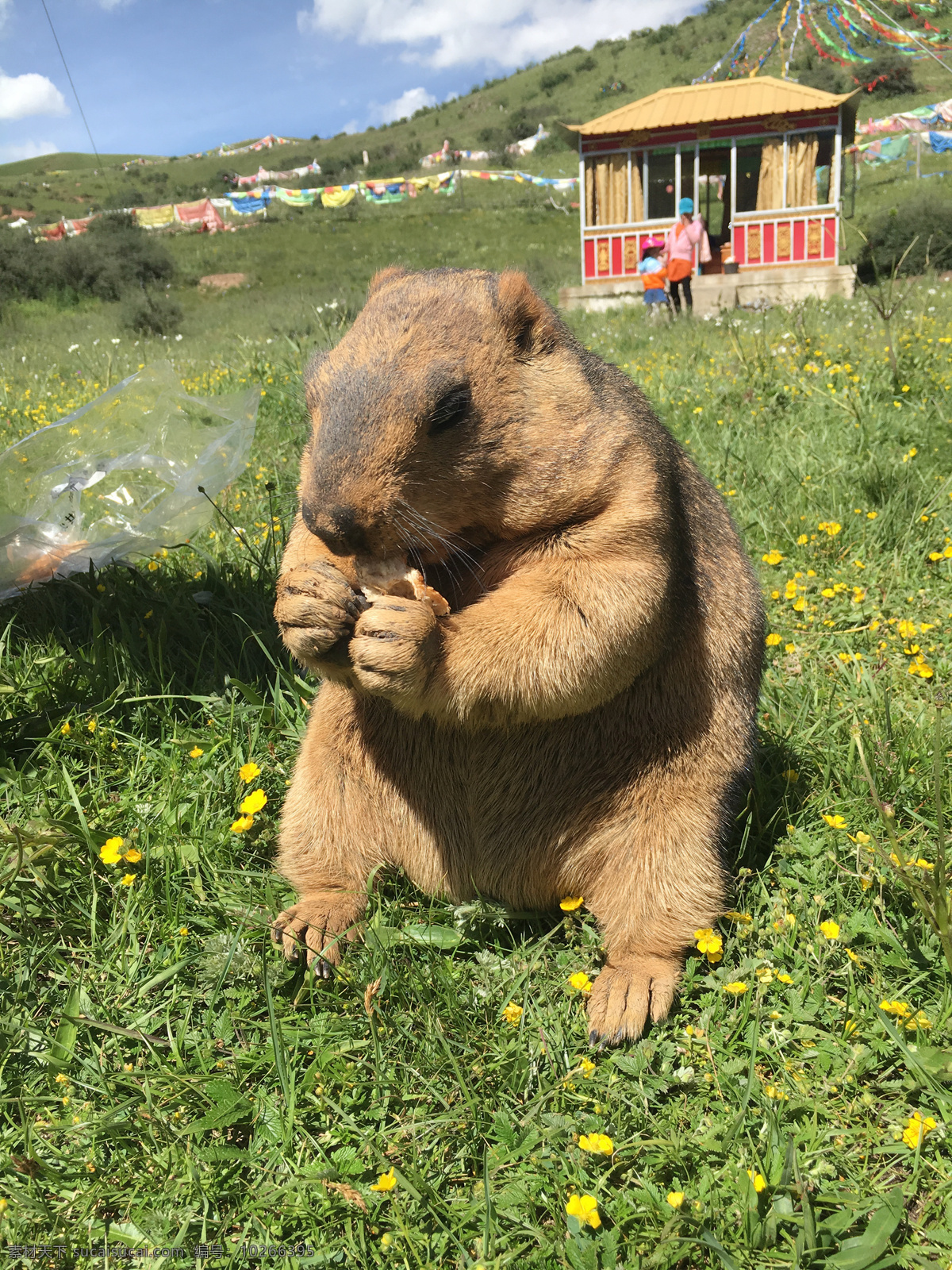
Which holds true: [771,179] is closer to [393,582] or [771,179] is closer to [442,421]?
[442,421]

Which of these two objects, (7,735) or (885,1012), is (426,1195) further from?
(7,735)

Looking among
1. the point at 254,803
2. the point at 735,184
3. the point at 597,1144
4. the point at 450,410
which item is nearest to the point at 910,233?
the point at 735,184

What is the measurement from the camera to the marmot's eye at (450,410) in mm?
1998

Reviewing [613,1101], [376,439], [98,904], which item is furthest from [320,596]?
[613,1101]

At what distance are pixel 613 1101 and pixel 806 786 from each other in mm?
1414

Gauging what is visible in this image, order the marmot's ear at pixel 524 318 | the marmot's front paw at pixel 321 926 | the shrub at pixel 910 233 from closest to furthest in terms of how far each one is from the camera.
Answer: the marmot's ear at pixel 524 318, the marmot's front paw at pixel 321 926, the shrub at pixel 910 233

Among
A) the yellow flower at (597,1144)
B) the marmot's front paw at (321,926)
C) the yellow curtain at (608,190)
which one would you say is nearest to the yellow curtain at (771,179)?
the yellow curtain at (608,190)

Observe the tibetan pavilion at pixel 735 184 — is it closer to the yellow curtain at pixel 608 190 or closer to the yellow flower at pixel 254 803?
the yellow curtain at pixel 608 190

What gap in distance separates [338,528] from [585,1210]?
1.54m

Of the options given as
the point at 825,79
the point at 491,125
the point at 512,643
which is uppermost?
the point at 491,125

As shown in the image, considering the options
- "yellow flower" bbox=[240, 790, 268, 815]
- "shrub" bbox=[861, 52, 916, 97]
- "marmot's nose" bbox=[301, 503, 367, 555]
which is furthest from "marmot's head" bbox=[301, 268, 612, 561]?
"shrub" bbox=[861, 52, 916, 97]

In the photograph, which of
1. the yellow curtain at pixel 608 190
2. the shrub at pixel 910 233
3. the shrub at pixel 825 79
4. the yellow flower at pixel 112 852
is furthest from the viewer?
the shrub at pixel 825 79

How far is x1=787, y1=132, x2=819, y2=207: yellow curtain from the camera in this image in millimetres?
18781

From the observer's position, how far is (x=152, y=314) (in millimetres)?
20906
